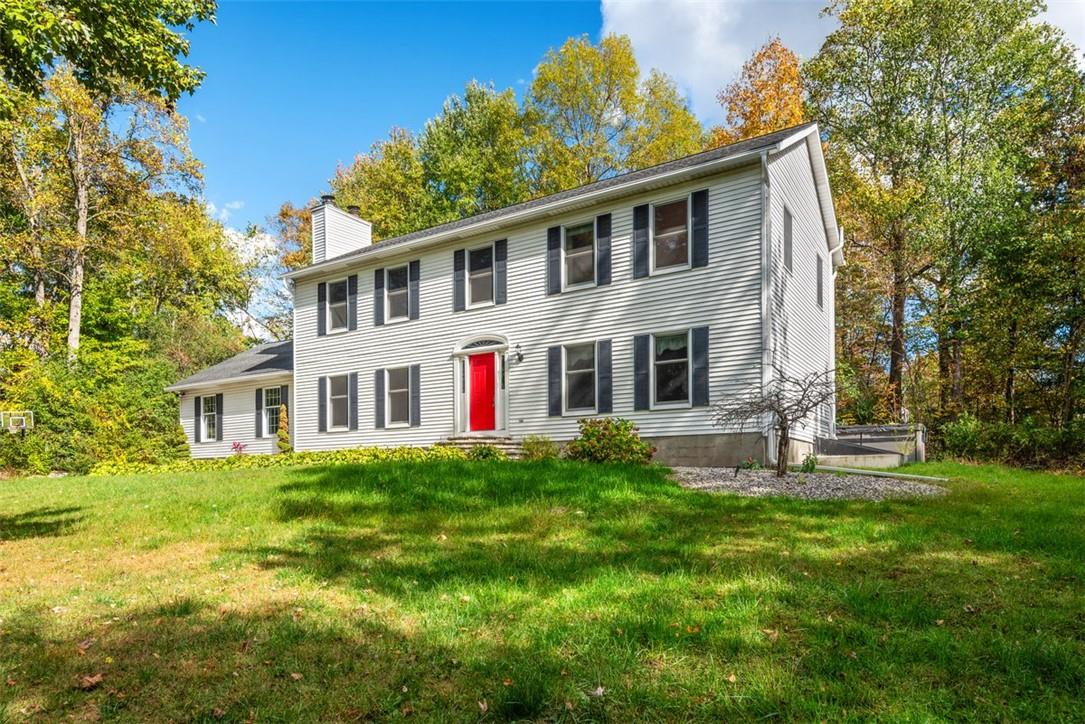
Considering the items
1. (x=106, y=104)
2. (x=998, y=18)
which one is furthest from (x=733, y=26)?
(x=106, y=104)

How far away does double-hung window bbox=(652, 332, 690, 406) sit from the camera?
13.0 metres

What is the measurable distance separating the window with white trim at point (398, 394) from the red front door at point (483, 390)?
6.76 ft

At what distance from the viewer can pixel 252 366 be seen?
22.5m

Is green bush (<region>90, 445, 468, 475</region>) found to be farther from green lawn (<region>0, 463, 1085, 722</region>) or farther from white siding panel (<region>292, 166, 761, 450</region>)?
green lawn (<region>0, 463, 1085, 722</region>)

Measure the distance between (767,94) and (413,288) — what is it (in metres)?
15.3

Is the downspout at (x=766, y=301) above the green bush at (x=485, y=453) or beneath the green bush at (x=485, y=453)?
above

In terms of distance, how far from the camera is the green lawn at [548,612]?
2938 millimetres

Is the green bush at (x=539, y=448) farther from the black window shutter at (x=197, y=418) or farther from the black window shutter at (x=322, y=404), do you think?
the black window shutter at (x=197, y=418)

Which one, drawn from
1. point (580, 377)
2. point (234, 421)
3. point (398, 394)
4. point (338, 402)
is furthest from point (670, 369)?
point (234, 421)

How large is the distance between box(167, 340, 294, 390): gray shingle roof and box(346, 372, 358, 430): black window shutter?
317cm

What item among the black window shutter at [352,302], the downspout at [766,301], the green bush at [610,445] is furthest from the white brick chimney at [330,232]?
the downspout at [766,301]

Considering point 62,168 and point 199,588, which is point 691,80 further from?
point 199,588

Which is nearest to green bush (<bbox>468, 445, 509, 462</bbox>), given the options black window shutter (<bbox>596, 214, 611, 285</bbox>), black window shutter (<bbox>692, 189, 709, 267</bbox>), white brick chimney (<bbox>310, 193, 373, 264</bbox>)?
black window shutter (<bbox>596, 214, 611, 285</bbox>)

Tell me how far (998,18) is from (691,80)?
1119cm
